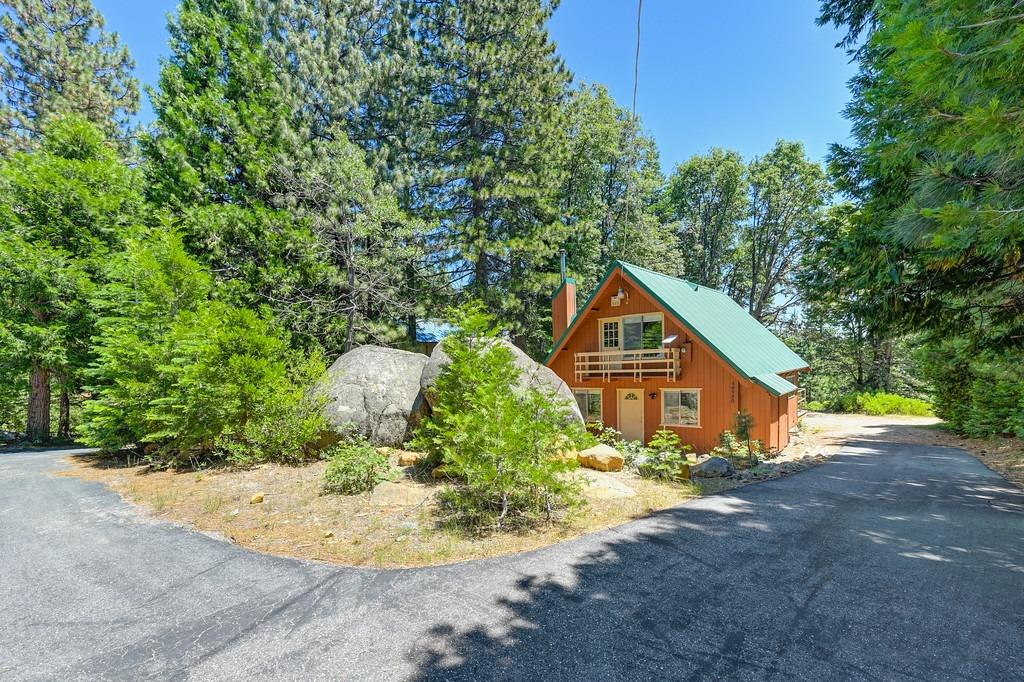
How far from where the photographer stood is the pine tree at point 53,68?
61.9 ft

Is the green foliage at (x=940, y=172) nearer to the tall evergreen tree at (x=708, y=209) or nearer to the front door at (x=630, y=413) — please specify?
the front door at (x=630, y=413)

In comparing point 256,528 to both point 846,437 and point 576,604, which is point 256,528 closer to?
point 576,604

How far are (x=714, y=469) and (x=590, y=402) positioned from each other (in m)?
7.09

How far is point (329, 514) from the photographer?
6723mm

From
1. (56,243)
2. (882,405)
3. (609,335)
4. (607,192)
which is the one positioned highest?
(607,192)

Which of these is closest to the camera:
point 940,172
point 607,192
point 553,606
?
point 553,606

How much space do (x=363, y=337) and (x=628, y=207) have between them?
19.9 m

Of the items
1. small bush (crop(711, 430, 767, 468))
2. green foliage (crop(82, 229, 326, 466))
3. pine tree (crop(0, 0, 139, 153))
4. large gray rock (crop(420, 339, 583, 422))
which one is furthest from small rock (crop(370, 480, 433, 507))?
pine tree (crop(0, 0, 139, 153))

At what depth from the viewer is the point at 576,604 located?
4133 mm

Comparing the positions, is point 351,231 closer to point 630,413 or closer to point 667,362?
point 667,362

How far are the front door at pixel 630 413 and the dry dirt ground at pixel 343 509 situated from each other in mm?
4973

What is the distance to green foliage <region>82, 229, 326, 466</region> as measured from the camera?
378 inches

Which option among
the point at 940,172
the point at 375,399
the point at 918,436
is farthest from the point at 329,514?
the point at 918,436

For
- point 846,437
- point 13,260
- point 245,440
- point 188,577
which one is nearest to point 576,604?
point 188,577
